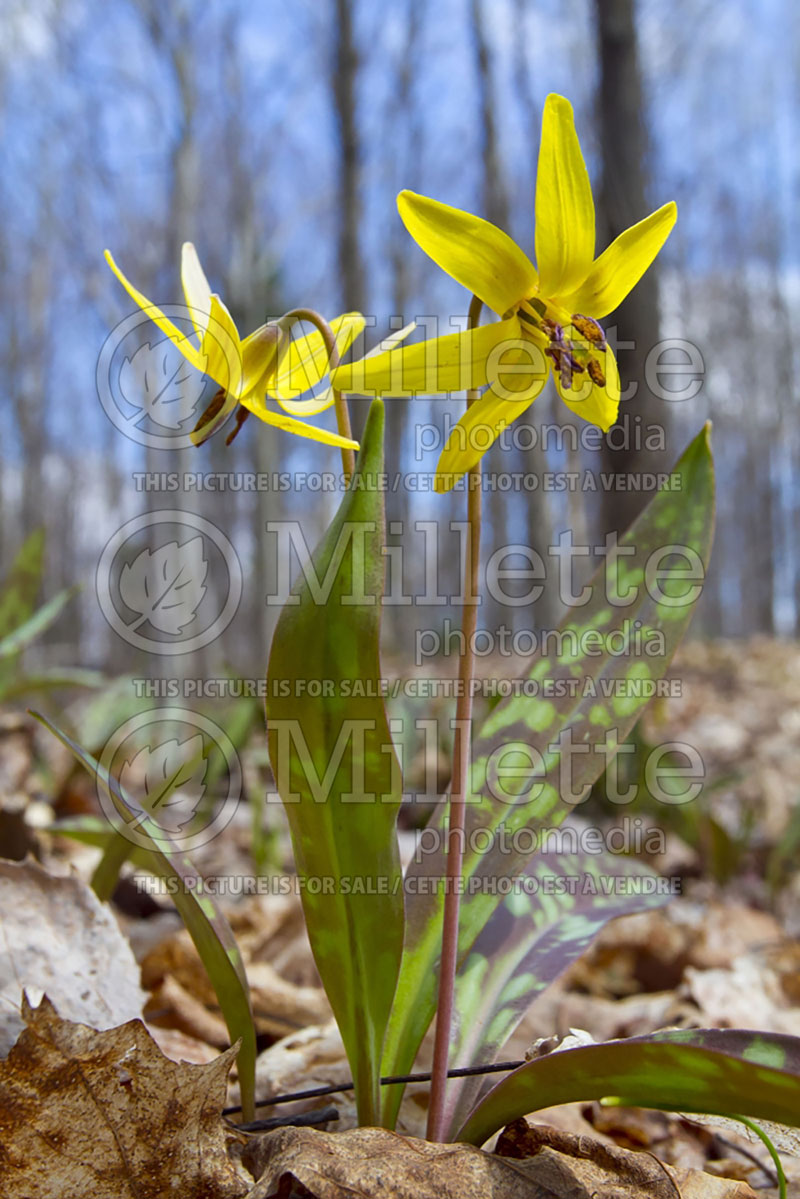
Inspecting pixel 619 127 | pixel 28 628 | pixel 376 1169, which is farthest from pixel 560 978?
pixel 619 127

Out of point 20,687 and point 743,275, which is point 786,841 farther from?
point 743,275

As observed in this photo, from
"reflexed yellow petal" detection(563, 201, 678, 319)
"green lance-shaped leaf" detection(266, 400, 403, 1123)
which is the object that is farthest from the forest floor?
"reflexed yellow petal" detection(563, 201, 678, 319)

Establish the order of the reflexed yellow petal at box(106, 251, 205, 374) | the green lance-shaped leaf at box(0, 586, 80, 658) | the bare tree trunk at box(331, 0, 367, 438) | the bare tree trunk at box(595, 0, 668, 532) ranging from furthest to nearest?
the bare tree trunk at box(331, 0, 367, 438) < the bare tree trunk at box(595, 0, 668, 532) < the green lance-shaped leaf at box(0, 586, 80, 658) < the reflexed yellow petal at box(106, 251, 205, 374)

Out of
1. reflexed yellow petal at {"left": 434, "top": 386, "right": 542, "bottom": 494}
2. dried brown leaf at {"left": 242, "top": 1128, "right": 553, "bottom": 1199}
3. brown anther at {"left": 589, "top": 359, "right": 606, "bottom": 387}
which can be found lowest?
dried brown leaf at {"left": 242, "top": 1128, "right": 553, "bottom": 1199}

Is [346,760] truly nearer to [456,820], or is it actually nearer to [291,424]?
[456,820]

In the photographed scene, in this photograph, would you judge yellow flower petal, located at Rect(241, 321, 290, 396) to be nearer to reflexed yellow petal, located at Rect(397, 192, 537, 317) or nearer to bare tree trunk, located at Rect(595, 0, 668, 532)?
reflexed yellow petal, located at Rect(397, 192, 537, 317)

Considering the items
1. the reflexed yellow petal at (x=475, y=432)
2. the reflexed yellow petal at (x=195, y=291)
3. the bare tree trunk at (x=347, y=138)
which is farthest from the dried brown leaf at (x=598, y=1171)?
the bare tree trunk at (x=347, y=138)

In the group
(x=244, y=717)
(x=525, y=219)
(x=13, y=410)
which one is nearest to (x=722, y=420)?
(x=525, y=219)
